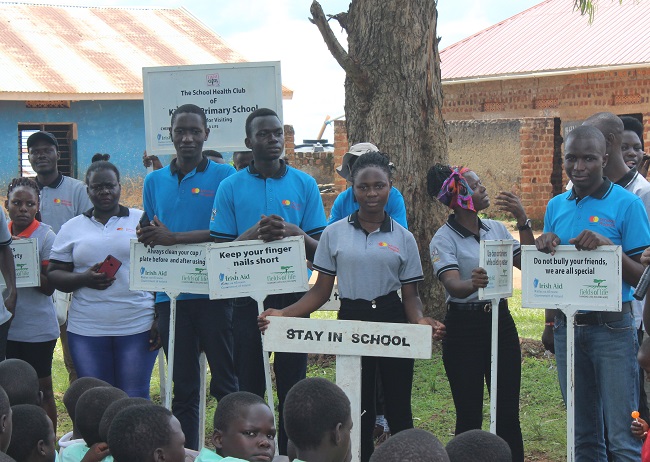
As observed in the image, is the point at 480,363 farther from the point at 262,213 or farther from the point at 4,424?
the point at 4,424

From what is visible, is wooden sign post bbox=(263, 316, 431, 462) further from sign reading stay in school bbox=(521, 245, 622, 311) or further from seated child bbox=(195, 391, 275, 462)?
sign reading stay in school bbox=(521, 245, 622, 311)

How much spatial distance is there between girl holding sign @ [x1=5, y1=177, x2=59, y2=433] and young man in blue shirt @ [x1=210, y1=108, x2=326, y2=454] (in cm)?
142

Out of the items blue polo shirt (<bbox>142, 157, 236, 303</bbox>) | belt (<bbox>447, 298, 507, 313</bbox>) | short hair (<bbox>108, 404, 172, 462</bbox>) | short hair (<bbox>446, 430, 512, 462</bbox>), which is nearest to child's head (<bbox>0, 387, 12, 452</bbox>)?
short hair (<bbox>108, 404, 172, 462</bbox>)

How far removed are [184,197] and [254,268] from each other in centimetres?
82

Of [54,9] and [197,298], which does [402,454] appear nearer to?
[197,298]

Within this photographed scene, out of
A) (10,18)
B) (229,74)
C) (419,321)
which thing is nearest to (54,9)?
(10,18)

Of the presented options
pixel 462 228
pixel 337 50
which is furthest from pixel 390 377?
pixel 337 50

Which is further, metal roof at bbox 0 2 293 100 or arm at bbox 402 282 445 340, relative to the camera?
metal roof at bbox 0 2 293 100

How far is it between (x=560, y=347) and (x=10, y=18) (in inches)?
857

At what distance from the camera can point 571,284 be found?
5.02 metres

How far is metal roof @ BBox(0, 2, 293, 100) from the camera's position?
68.5 feet

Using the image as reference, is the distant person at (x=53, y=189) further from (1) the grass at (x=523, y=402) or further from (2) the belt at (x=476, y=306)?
(2) the belt at (x=476, y=306)

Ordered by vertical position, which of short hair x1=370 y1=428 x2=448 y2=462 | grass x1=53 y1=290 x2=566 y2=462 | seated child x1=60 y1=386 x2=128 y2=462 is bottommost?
grass x1=53 y1=290 x2=566 y2=462

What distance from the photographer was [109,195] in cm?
618
